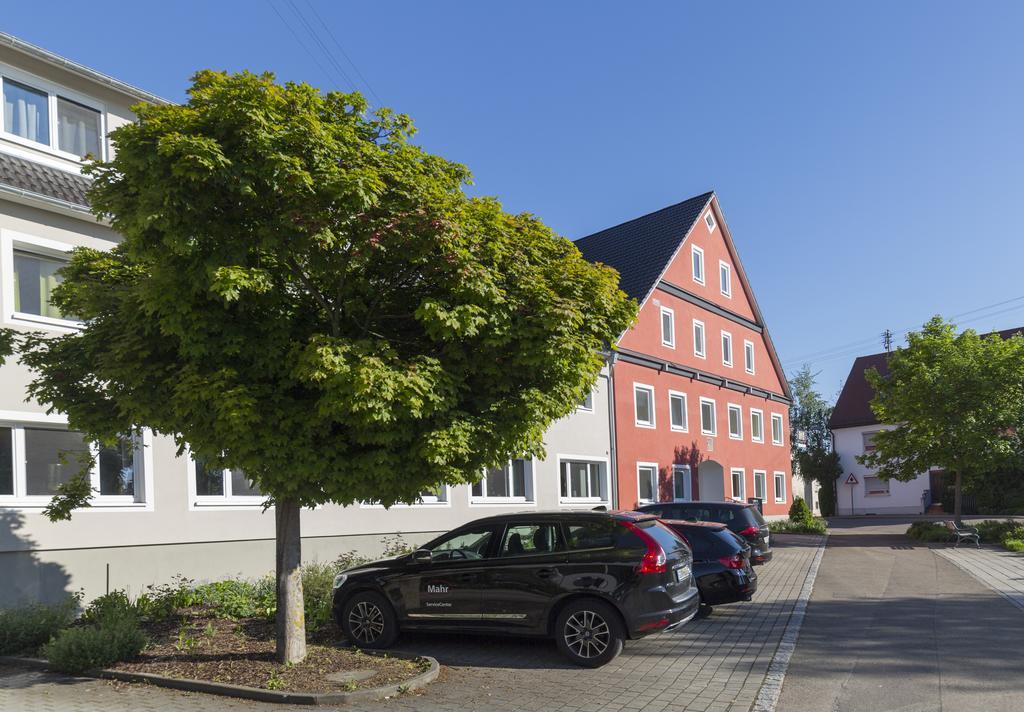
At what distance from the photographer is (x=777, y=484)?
133 ft

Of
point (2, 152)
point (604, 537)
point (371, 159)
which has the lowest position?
point (604, 537)

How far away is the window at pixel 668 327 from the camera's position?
30.8m

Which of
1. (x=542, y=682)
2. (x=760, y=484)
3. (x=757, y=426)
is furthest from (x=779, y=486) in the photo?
(x=542, y=682)

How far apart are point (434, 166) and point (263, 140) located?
1.99 metres

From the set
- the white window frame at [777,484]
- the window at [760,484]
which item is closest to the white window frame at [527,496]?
the window at [760,484]

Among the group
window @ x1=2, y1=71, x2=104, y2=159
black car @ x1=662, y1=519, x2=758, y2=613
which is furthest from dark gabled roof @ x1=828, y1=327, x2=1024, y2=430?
window @ x1=2, y1=71, x2=104, y2=159

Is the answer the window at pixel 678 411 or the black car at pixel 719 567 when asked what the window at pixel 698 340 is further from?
the black car at pixel 719 567

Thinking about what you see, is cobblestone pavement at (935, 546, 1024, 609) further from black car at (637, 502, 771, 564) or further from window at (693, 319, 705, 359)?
window at (693, 319, 705, 359)

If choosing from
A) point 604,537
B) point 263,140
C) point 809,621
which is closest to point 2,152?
point 263,140

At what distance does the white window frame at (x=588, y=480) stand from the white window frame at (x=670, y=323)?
6.40m

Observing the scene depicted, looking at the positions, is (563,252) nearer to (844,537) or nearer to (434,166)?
(434,166)

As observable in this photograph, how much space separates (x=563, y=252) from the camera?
32.1 feet

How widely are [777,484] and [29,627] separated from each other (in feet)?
116

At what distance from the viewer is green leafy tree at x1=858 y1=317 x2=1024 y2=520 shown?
27.1m
